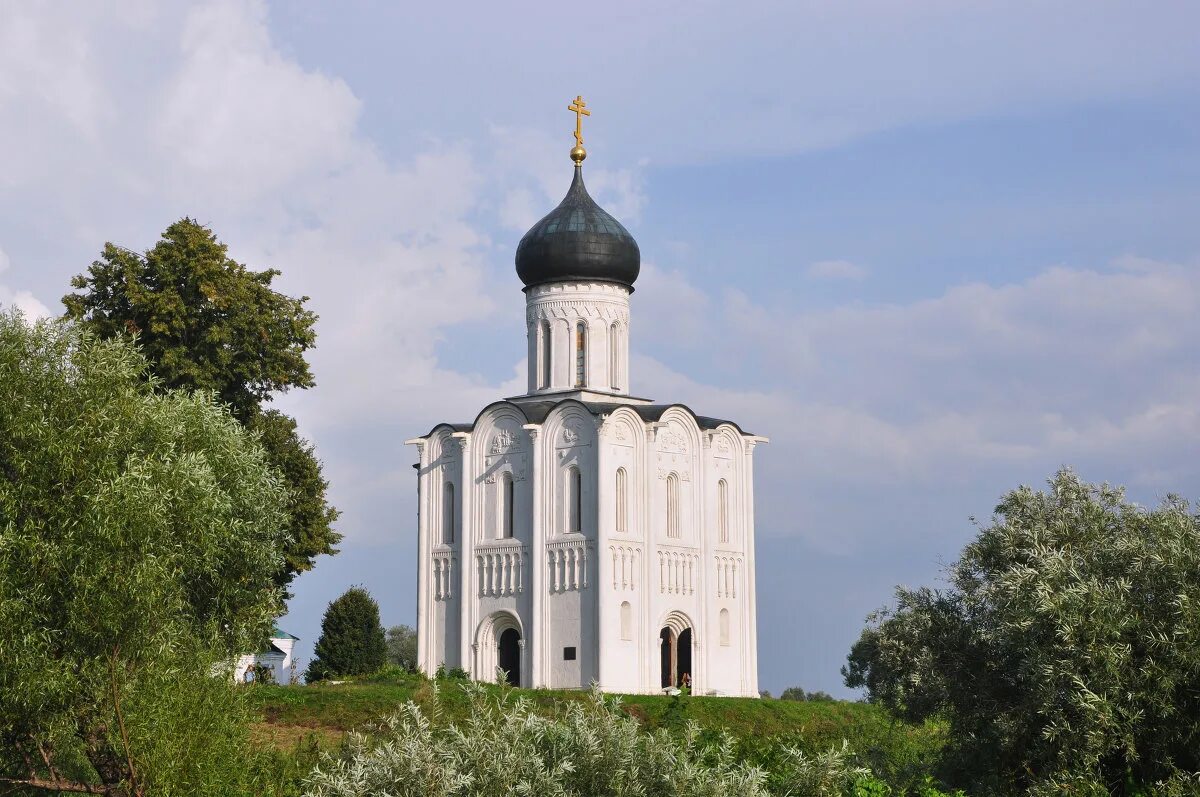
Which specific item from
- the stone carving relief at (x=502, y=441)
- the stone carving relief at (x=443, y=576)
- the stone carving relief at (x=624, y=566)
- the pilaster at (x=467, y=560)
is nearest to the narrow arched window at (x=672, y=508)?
the stone carving relief at (x=624, y=566)

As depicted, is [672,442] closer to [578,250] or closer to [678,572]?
[678,572]

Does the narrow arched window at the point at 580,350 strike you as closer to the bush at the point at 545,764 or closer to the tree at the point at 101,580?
the tree at the point at 101,580

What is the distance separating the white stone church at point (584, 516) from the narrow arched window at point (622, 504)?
0.10ft

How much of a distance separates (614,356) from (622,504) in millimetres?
3945

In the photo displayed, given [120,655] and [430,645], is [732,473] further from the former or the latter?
[120,655]

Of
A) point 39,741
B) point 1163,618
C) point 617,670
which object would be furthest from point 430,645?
point 1163,618

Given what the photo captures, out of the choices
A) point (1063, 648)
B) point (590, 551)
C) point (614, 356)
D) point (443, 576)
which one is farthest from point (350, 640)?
point (1063, 648)

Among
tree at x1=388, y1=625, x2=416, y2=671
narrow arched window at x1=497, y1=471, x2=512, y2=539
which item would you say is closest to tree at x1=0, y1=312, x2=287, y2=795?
narrow arched window at x1=497, y1=471, x2=512, y2=539

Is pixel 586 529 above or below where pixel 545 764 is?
above

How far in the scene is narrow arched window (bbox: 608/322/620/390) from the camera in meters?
39.7

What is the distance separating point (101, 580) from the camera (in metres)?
18.2

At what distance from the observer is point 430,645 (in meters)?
39.7

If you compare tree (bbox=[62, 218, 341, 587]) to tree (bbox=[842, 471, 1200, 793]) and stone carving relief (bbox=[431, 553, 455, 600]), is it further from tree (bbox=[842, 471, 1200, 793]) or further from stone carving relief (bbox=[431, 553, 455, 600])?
tree (bbox=[842, 471, 1200, 793])

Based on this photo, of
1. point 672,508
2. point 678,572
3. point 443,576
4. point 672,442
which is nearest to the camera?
point 678,572
